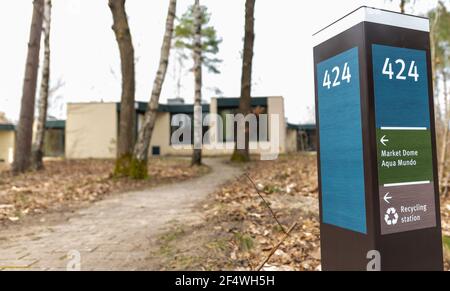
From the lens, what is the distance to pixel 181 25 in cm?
1995

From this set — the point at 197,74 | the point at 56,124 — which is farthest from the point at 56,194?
the point at 56,124

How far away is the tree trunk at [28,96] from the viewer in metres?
10.5

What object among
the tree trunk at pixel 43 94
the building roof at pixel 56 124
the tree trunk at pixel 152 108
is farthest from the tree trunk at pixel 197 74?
the building roof at pixel 56 124

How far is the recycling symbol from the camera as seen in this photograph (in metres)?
1.68

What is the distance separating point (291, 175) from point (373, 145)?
6.25m

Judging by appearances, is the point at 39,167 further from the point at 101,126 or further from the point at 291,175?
the point at 101,126

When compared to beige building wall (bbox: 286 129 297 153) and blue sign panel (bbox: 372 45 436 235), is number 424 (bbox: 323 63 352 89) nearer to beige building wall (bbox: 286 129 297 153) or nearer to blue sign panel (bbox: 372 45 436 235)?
blue sign panel (bbox: 372 45 436 235)

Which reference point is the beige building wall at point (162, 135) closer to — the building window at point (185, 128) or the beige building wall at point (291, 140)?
the building window at point (185, 128)

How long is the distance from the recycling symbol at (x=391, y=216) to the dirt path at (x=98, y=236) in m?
2.13

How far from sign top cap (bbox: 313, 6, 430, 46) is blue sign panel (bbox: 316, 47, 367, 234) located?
6.5 inches

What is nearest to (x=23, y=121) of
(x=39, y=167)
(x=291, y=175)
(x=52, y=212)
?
(x=39, y=167)

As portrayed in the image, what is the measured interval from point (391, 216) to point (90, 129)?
23438 millimetres

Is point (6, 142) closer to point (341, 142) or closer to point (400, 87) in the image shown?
point (341, 142)

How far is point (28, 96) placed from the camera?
35.3 ft
